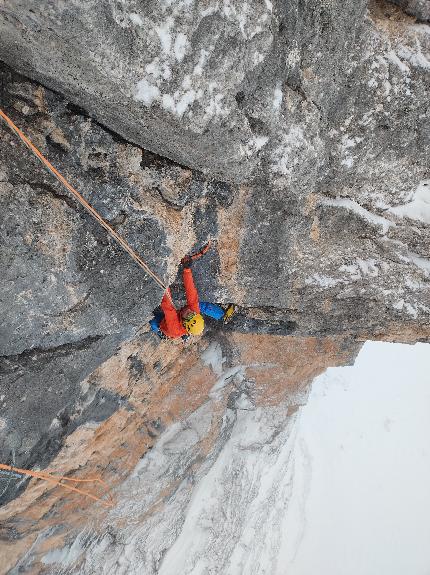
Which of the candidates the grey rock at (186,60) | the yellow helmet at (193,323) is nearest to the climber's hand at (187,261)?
the yellow helmet at (193,323)

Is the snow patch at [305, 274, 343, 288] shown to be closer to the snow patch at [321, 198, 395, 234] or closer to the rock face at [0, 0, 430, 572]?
the rock face at [0, 0, 430, 572]

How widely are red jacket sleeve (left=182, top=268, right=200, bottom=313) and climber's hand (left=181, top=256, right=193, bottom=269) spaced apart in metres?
0.06

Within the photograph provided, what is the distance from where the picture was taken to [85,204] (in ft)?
9.75

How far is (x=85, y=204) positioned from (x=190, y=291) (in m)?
1.51

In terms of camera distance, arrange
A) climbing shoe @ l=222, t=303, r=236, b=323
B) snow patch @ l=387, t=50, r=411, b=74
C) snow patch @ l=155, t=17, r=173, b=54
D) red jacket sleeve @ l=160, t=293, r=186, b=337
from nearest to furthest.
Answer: snow patch @ l=155, t=17, r=173, b=54
snow patch @ l=387, t=50, r=411, b=74
red jacket sleeve @ l=160, t=293, r=186, b=337
climbing shoe @ l=222, t=303, r=236, b=323

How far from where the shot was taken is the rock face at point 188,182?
2436mm

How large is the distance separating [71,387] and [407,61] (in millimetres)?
3917

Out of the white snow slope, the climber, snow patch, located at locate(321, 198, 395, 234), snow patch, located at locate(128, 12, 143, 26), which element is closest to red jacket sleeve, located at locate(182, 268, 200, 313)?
the climber

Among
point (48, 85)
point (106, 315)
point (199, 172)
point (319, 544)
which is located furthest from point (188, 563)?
point (48, 85)

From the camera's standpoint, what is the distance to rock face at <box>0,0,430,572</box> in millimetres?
2436

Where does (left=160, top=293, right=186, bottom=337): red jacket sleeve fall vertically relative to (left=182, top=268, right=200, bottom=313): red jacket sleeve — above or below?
below

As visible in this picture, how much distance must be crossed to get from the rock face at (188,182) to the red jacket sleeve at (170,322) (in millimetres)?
248

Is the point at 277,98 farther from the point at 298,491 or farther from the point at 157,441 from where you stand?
the point at 298,491

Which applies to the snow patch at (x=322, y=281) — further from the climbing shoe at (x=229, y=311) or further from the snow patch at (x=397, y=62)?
the snow patch at (x=397, y=62)
